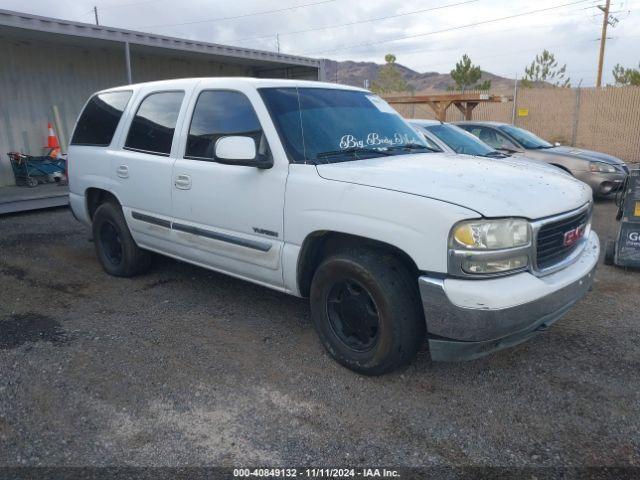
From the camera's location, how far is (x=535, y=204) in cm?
286

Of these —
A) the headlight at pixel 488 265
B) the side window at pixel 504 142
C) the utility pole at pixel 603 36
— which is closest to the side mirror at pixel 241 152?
the headlight at pixel 488 265

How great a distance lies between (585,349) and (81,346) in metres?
3.60

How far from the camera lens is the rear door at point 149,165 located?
14.0ft

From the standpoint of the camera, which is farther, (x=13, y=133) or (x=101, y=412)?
(x=13, y=133)

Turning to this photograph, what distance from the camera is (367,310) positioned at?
10.2 feet

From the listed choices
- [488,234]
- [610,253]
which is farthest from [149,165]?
[610,253]

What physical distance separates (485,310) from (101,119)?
430cm

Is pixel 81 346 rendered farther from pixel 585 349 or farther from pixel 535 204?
pixel 585 349

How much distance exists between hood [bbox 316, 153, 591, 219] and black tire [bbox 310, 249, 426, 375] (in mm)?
462

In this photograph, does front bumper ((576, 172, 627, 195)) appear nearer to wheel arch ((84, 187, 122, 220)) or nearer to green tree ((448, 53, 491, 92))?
wheel arch ((84, 187, 122, 220))

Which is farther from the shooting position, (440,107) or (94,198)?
(440,107)

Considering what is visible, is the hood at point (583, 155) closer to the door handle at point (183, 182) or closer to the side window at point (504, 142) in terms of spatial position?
the side window at point (504, 142)

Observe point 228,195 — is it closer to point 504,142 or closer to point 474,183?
point 474,183

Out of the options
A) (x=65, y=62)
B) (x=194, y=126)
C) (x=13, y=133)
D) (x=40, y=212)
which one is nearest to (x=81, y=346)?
(x=194, y=126)
